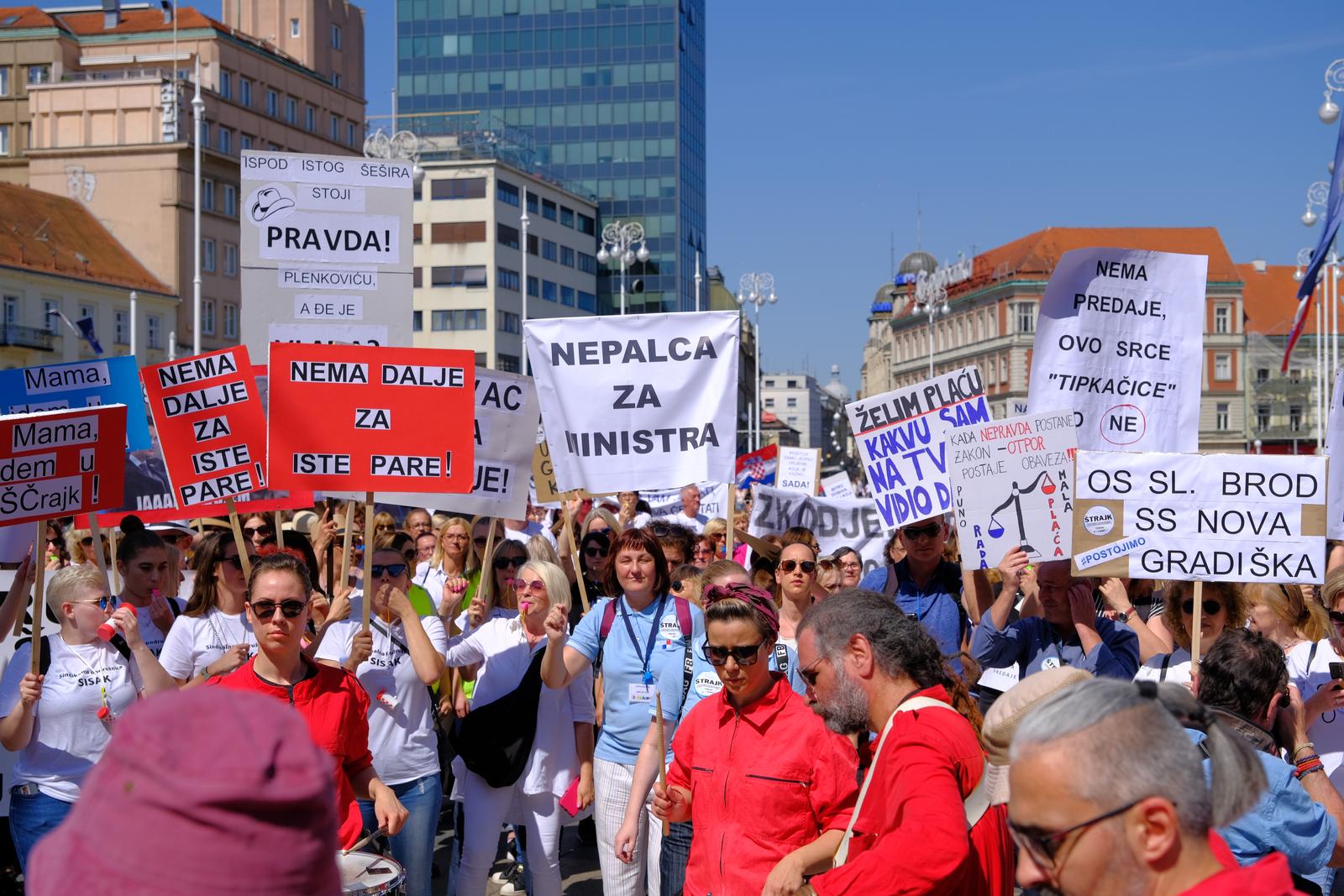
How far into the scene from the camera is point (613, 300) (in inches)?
3403

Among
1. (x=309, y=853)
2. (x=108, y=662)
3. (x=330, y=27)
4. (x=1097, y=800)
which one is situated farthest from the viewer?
(x=330, y=27)

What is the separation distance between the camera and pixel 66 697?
5.44 meters

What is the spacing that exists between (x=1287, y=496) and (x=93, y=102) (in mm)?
66693

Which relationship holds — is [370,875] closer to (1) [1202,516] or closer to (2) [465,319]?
(1) [1202,516]

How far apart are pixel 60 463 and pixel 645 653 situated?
9.53ft

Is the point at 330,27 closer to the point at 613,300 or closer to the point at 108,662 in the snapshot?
the point at 613,300

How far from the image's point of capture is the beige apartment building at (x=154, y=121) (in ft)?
208

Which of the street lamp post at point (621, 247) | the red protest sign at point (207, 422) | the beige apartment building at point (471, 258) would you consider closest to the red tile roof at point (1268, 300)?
the beige apartment building at point (471, 258)

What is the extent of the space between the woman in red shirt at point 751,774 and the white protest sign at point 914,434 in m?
3.55

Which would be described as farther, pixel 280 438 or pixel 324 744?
pixel 280 438

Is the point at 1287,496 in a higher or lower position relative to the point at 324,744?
higher

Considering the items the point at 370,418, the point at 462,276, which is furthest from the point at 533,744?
the point at 462,276

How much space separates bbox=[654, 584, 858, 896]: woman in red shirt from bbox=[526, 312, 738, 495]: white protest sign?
3.13m

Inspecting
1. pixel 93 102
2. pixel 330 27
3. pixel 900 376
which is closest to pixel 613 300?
pixel 330 27
